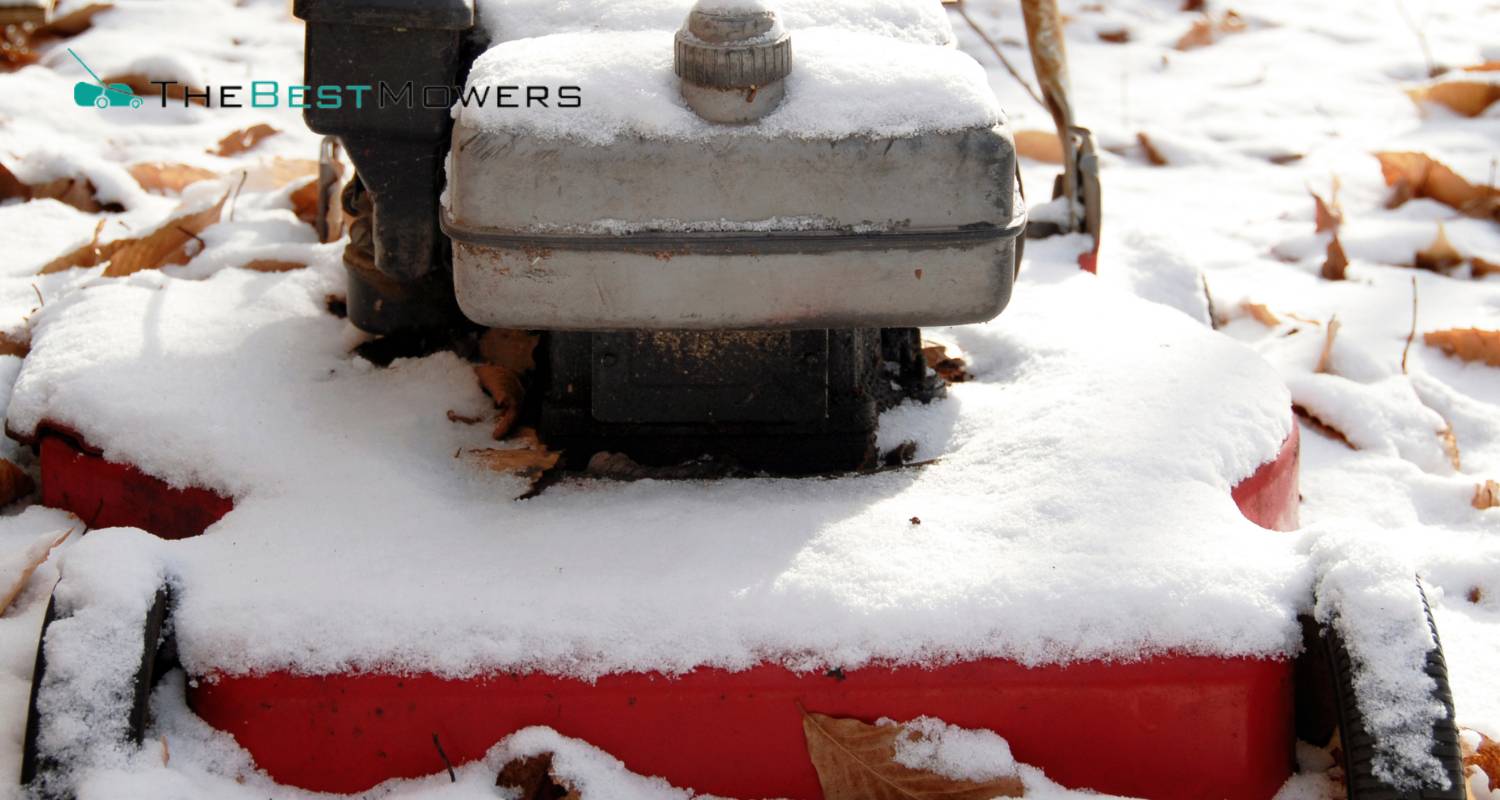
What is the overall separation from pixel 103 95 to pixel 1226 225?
7.41 ft

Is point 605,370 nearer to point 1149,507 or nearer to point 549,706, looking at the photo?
point 549,706

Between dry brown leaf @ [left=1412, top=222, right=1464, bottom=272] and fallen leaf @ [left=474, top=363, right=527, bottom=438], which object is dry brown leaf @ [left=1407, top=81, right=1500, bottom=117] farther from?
fallen leaf @ [left=474, top=363, right=527, bottom=438]

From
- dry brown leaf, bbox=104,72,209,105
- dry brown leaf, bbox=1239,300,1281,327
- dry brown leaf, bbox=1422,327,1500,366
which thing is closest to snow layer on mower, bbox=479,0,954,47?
dry brown leaf, bbox=1239,300,1281,327

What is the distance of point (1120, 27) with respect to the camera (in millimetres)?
4027

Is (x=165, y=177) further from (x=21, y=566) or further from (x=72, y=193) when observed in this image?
(x=21, y=566)

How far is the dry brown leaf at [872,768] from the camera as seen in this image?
4.49 feet

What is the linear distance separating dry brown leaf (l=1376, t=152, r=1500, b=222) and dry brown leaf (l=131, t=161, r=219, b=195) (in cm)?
223

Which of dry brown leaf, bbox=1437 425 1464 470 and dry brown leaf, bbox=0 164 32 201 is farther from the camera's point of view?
dry brown leaf, bbox=0 164 32 201

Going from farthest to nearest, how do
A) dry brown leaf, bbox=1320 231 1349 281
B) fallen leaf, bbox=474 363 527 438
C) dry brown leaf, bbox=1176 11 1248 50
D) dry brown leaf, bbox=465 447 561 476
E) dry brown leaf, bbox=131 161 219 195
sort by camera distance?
dry brown leaf, bbox=1176 11 1248 50 < dry brown leaf, bbox=131 161 219 195 < dry brown leaf, bbox=1320 231 1349 281 < fallen leaf, bbox=474 363 527 438 < dry brown leaf, bbox=465 447 561 476

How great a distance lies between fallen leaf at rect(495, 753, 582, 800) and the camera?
1.37 m

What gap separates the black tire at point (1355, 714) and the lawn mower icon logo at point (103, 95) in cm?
270

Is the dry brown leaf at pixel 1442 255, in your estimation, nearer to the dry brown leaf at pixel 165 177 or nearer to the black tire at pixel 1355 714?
the black tire at pixel 1355 714

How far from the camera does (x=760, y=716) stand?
4.51 feet

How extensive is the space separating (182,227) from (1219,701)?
1.77 m
